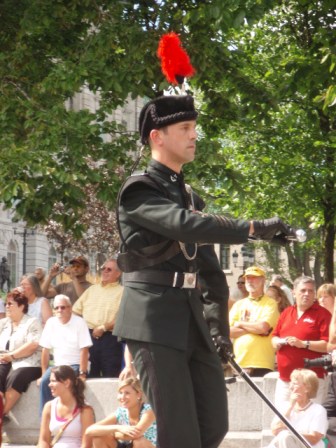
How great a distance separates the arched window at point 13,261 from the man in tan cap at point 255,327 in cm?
5086

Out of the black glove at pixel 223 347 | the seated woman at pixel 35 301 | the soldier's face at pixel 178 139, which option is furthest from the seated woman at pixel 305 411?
the soldier's face at pixel 178 139

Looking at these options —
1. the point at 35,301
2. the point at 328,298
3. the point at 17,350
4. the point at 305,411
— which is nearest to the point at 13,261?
the point at 35,301

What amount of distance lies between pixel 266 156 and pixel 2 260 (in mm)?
32071

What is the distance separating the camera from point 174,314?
16.4ft

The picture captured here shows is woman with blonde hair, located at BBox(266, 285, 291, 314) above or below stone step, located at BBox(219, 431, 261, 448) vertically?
above

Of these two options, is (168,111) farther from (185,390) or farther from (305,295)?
(305,295)

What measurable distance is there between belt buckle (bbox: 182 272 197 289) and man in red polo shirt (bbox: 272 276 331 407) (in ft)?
17.0

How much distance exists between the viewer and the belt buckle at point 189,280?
5.07 meters

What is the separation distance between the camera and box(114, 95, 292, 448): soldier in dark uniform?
16.0ft

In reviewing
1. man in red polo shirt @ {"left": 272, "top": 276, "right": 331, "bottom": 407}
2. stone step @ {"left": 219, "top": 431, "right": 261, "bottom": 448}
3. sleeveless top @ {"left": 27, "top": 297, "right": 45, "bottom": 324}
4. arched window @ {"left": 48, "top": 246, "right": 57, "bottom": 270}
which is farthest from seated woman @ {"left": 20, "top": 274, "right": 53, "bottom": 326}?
arched window @ {"left": 48, "top": 246, "right": 57, "bottom": 270}

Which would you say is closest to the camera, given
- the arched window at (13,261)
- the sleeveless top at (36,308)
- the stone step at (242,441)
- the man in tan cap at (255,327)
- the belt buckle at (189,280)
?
the belt buckle at (189,280)

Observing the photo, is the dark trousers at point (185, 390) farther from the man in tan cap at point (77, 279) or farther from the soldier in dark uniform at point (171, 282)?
the man in tan cap at point (77, 279)

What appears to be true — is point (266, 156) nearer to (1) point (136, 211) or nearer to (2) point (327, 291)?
(2) point (327, 291)

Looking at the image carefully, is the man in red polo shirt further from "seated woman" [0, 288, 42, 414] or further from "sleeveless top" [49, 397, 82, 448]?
"seated woman" [0, 288, 42, 414]
